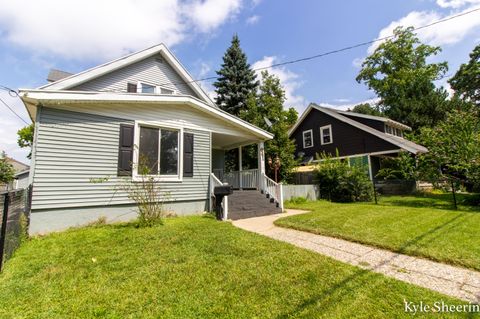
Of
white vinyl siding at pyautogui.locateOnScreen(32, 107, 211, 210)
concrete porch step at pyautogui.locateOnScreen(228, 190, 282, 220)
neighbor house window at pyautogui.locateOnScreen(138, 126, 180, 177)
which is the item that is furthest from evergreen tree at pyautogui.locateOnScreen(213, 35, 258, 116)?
white vinyl siding at pyautogui.locateOnScreen(32, 107, 211, 210)

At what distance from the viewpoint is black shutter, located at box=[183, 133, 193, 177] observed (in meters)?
7.51

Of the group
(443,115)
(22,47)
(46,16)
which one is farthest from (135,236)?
(443,115)

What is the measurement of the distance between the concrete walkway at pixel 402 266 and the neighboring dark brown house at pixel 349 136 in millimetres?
11161

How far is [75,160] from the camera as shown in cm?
576

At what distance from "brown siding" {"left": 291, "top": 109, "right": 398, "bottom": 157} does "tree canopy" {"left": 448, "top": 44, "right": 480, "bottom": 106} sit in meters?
19.2

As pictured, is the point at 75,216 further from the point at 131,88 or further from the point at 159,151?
the point at 131,88

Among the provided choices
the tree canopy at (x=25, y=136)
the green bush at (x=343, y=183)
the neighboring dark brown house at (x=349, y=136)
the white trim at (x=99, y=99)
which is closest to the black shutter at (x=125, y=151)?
the white trim at (x=99, y=99)

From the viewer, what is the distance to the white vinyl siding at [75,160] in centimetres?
537

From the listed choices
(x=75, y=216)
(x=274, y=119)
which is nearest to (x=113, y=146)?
(x=75, y=216)

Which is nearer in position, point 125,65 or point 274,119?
point 125,65

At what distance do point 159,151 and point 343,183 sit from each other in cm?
934

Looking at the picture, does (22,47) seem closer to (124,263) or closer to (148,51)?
(148,51)

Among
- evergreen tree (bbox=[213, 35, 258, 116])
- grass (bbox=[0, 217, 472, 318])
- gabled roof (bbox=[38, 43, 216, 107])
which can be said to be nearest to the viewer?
grass (bbox=[0, 217, 472, 318])

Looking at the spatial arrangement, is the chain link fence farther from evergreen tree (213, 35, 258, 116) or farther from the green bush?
evergreen tree (213, 35, 258, 116)
